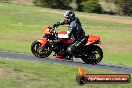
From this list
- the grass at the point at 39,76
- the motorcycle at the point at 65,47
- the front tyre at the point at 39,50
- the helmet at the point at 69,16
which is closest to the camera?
the grass at the point at 39,76

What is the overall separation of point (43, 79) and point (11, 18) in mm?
25622

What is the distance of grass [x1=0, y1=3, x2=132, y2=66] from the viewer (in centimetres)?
2428

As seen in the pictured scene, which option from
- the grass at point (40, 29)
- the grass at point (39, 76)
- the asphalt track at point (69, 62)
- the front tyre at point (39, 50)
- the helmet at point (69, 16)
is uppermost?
the helmet at point (69, 16)

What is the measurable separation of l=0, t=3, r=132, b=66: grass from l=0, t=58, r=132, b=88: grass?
5.80m

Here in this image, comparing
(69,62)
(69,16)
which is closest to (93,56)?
(69,62)

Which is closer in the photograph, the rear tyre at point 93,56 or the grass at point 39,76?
the grass at point 39,76

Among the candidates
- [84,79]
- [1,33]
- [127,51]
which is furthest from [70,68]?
[1,33]

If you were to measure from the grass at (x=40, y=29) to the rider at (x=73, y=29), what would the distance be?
9.43 feet

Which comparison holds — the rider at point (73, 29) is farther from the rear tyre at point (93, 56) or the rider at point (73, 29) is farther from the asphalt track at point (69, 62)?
the asphalt track at point (69, 62)

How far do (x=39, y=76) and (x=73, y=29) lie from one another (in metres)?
5.27

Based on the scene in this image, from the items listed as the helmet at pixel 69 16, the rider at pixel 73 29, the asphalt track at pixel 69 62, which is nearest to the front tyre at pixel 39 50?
the asphalt track at pixel 69 62

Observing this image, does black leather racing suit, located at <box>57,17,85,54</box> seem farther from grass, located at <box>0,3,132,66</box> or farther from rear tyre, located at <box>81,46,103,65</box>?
grass, located at <box>0,3,132,66</box>

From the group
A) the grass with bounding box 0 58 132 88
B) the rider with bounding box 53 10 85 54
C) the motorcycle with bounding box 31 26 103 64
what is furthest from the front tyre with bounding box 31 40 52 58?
the grass with bounding box 0 58 132 88

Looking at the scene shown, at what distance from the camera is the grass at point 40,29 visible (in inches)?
956
